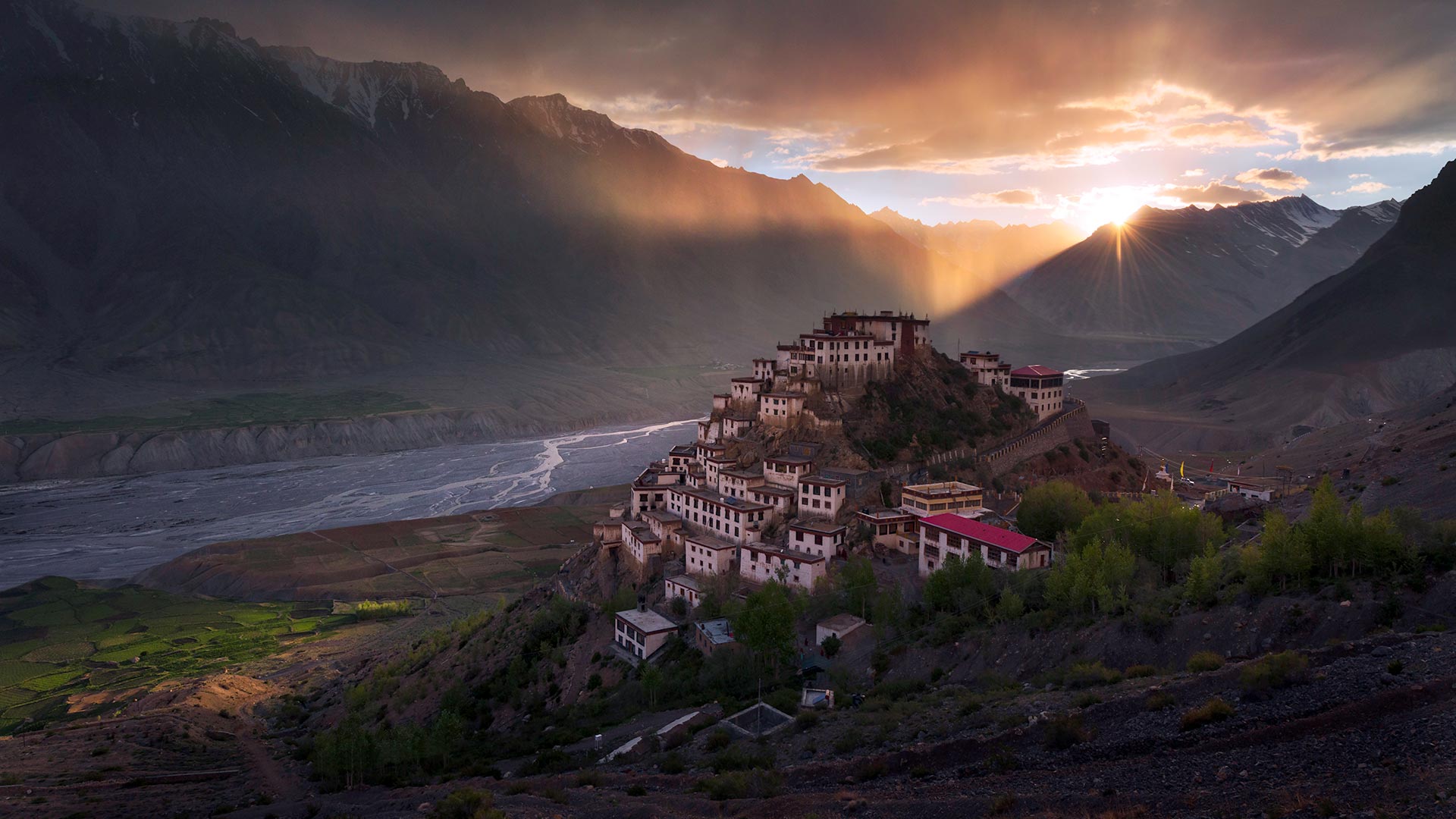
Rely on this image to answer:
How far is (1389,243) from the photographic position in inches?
5217

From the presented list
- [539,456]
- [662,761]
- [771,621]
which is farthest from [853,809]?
[539,456]

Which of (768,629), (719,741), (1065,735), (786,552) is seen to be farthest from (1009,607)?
(786,552)

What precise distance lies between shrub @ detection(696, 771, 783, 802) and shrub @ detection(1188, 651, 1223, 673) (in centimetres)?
942

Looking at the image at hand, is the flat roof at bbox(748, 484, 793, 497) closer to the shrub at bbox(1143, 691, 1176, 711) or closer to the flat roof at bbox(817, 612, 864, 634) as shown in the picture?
the flat roof at bbox(817, 612, 864, 634)

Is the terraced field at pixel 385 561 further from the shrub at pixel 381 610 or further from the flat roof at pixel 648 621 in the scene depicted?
the flat roof at pixel 648 621

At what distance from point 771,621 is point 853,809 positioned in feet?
51.1

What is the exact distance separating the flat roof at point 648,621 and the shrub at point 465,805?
16.7 m

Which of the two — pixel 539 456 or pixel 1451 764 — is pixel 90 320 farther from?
pixel 1451 764

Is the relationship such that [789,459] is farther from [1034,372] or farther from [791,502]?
[1034,372]

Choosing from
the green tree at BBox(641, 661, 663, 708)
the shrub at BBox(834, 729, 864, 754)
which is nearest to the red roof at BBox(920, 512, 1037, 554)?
the green tree at BBox(641, 661, 663, 708)

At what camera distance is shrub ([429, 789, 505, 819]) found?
20047 millimetres

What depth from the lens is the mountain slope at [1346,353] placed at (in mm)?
103188

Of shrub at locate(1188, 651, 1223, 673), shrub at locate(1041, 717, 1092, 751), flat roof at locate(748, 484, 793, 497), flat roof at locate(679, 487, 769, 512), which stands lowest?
flat roof at locate(679, 487, 769, 512)

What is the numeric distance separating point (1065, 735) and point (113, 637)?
6002 cm
